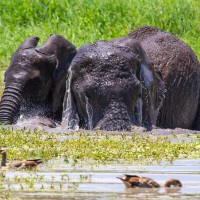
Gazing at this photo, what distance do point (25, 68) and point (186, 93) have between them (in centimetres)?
273

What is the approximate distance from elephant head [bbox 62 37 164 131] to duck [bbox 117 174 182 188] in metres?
4.79

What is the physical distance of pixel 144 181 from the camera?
24.8 ft

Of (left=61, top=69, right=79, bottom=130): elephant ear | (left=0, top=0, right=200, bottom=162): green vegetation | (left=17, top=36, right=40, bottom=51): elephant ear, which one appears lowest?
(left=61, top=69, right=79, bottom=130): elephant ear

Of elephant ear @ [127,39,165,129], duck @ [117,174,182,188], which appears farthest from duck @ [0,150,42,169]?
elephant ear @ [127,39,165,129]

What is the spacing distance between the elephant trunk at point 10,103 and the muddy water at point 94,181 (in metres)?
4.58

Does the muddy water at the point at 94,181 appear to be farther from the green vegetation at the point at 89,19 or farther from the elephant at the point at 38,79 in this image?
the green vegetation at the point at 89,19

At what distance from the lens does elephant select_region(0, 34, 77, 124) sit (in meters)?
14.3

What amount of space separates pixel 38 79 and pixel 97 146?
14.0 ft

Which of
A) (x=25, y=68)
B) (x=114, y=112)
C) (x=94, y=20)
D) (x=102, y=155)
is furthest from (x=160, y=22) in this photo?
(x=102, y=155)

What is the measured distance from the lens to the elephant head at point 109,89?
41.9 ft

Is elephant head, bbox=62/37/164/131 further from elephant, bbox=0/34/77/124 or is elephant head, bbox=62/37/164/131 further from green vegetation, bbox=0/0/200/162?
green vegetation, bbox=0/0/200/162

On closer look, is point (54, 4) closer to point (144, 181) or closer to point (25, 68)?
point (25, 68)

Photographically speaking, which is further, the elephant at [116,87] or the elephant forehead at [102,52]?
the elephant forehead at [102,52]

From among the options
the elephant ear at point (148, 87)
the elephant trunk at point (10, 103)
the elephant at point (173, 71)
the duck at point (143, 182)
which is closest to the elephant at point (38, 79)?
the elephant trunk at point (10, 103)
